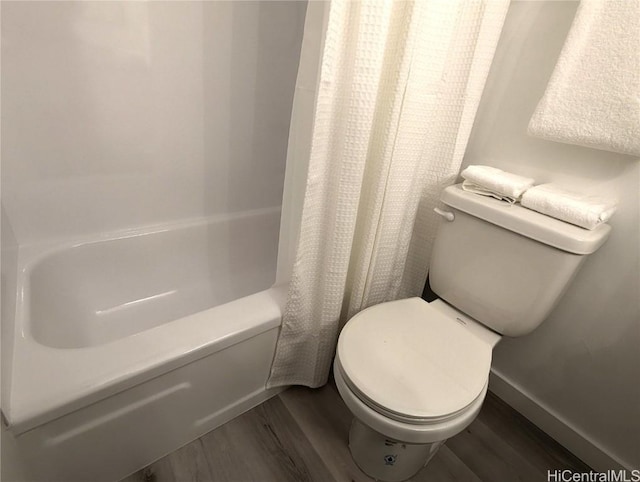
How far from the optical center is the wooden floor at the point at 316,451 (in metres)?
0.99

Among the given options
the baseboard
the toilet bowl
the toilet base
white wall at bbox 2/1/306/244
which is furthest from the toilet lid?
white wall at bbox 2/1/306/244

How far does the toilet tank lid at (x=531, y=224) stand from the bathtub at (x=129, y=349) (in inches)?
25.2

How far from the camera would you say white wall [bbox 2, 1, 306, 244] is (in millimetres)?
1036

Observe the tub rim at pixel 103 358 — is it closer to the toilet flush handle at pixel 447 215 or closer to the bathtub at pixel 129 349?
the bathtub at pixel 129 349

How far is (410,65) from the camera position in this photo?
786 mm

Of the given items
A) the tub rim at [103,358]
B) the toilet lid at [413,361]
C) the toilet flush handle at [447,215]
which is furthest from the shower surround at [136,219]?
the toilet flush handle at [447,215]

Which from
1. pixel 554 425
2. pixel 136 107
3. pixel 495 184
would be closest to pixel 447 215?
pixel 495 184

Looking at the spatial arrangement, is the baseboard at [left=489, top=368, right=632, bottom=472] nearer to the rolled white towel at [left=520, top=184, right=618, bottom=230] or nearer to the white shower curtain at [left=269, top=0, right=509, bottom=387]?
the white shower curtain at [left=269, top=0, right=509, bottom=387]

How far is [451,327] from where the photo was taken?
3.25ft

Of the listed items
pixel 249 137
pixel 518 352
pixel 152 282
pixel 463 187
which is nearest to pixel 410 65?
pixel 463 187

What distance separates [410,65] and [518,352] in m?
1.06

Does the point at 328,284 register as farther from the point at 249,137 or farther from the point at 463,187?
the point at 249,137

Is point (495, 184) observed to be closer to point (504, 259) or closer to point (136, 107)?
point (504, 259)

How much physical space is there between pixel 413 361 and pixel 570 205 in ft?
1.82
